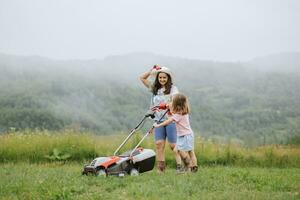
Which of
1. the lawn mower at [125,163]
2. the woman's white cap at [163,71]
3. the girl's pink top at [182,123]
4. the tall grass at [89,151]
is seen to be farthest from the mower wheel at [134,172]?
the tall grass at [89,151]

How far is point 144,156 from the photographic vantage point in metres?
9.69

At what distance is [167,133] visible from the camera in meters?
10.2

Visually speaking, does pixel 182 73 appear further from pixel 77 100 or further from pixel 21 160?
pixel 21 160

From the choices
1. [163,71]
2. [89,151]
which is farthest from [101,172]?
[89,151]

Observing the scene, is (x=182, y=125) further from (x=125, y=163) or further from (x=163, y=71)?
(x=125, y=163)

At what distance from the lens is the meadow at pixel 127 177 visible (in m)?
7.56

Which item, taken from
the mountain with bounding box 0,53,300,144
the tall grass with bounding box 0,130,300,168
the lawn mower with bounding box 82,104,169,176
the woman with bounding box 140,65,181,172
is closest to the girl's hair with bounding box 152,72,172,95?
the woman with bounding box 140,65,181,172

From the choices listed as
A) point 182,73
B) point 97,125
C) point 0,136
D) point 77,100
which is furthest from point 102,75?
point 0,136

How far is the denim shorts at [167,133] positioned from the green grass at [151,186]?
87cm

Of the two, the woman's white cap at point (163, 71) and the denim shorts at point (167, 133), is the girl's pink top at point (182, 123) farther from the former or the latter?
the woman's white cap at point (163, 71)

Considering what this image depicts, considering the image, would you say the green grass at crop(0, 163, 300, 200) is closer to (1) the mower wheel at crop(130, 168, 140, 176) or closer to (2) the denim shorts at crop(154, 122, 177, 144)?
(1) the mower wheel at crop(130, 168, 140, 176)

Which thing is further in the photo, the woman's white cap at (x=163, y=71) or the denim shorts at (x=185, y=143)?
the woman's white cap at (x=163, y=71)

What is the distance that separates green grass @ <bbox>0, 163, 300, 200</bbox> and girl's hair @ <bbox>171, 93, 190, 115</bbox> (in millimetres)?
1224

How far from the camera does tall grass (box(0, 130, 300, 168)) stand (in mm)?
13320
